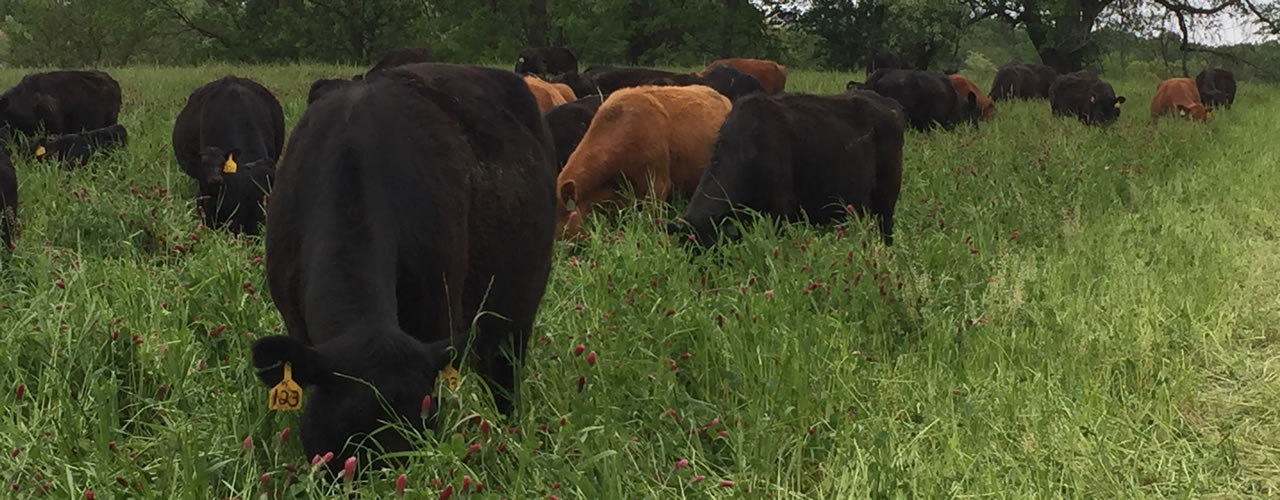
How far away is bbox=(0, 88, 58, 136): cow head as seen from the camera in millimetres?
11080

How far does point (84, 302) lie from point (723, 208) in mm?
3701

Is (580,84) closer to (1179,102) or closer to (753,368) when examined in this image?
(753,368)

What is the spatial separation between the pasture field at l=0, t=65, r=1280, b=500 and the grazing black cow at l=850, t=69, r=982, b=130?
8.14m

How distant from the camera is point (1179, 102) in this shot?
1670 cm

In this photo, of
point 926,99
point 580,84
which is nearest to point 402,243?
point 580,84

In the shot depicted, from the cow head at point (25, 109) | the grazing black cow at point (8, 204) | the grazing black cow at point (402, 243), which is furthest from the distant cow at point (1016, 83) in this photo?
the grazing black cow at point (402, 243)

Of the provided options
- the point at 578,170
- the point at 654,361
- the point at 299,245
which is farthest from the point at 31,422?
the point at 578,170

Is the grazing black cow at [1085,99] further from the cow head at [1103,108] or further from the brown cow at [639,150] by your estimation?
the brown cow at [639,150]

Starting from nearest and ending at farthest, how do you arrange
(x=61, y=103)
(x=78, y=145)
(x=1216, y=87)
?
(x=78, y=145) < (x=61, y=103) < (x=1216, y=87)

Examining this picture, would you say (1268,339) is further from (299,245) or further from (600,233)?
(299,245)

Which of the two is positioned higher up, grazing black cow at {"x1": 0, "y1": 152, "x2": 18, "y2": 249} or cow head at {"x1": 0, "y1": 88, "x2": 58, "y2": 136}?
grazing black cow at {"x1": 0, "y1": 152, "x2": 18, "y2": 249}

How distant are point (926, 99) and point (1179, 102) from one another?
5.32m

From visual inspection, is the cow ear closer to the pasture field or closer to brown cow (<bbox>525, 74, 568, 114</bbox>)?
the pasture field

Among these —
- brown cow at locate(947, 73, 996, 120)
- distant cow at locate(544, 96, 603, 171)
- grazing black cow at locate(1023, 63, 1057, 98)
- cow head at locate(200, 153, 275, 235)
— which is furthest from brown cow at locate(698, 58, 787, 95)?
cow head at locate(200, 153, 275, 235)
